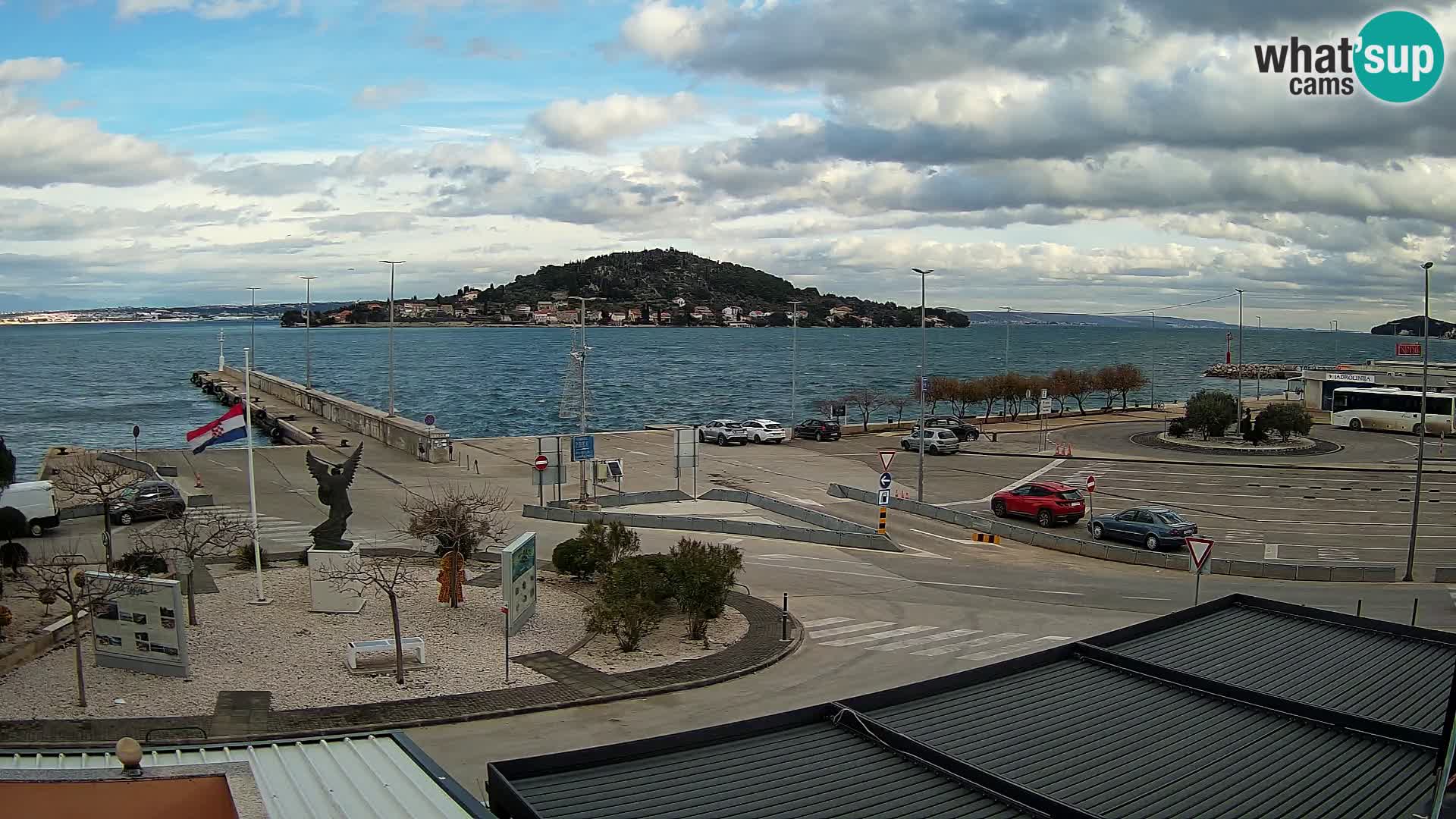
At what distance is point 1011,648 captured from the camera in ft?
72.4

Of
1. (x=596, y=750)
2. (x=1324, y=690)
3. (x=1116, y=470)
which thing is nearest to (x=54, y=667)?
(x=596, y=750)

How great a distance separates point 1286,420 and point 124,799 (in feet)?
193

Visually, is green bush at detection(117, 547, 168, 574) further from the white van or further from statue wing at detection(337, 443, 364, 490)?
the white van

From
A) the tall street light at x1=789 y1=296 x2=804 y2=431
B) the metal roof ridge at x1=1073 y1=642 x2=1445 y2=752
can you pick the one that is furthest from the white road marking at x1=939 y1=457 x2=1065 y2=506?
the metal roof ridge at x1=1073 y1=642 x2=1445 y2=752

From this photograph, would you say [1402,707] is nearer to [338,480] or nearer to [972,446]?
[338,480]

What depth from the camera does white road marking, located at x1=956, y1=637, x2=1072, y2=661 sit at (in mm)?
21359

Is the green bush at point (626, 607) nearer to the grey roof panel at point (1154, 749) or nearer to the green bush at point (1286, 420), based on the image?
the grey roof panel at point (1154, 749)

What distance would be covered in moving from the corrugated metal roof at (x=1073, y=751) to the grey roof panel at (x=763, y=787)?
0.07 ft

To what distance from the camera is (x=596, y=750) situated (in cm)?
1052

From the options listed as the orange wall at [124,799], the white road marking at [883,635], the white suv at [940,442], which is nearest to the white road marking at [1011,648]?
the white road marking at [883,635]

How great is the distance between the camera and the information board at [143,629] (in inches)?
742

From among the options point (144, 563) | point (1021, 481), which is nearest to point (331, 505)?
point (144, 563)

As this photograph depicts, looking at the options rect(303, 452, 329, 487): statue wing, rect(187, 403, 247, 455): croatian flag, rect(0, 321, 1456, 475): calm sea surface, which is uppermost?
rect(187, 403, 247, 455): croatian flag

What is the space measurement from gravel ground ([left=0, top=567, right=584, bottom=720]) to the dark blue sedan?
18.1m
